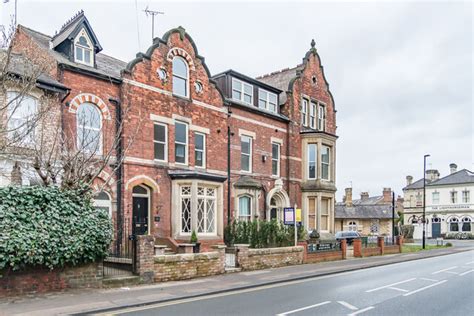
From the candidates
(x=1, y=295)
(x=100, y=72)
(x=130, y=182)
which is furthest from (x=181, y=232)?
(x=1, y=295)

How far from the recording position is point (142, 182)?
1908 centimetres

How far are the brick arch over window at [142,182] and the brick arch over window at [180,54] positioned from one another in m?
6.01

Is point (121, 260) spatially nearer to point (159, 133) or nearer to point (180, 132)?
point (159, 133)

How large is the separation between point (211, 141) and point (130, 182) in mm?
5558

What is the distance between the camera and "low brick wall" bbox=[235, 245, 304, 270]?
1662cm

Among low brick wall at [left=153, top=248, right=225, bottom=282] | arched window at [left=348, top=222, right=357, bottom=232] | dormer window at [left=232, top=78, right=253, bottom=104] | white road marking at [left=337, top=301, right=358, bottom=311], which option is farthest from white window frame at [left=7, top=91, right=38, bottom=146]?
arched window at [left=348, top=222, right=357, bottom=232]

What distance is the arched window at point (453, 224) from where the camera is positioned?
59609 mm

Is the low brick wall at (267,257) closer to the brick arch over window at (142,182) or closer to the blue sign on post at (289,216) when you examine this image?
the blue sign on post at (289,216)

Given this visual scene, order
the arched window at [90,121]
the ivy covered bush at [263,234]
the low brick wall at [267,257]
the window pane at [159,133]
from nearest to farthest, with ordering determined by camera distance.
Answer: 1. the low brick wall at [267,257]
2. the arched window at [90,121]
3. the ivy covered bush at [263,234]
4. the window pane at [159,133]

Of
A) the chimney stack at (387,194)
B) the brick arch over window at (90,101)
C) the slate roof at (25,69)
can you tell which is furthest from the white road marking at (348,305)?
the chimney stack at (387,194)

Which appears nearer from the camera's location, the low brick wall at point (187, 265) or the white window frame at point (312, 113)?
the low brick wall at point (187, 265)

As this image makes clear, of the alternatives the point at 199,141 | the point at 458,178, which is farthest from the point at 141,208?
the point at 458,178

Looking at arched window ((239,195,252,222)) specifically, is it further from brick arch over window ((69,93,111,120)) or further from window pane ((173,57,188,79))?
brick arch over window ((69,93,111,120))

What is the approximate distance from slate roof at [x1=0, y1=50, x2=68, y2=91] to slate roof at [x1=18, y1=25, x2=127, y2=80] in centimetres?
114
